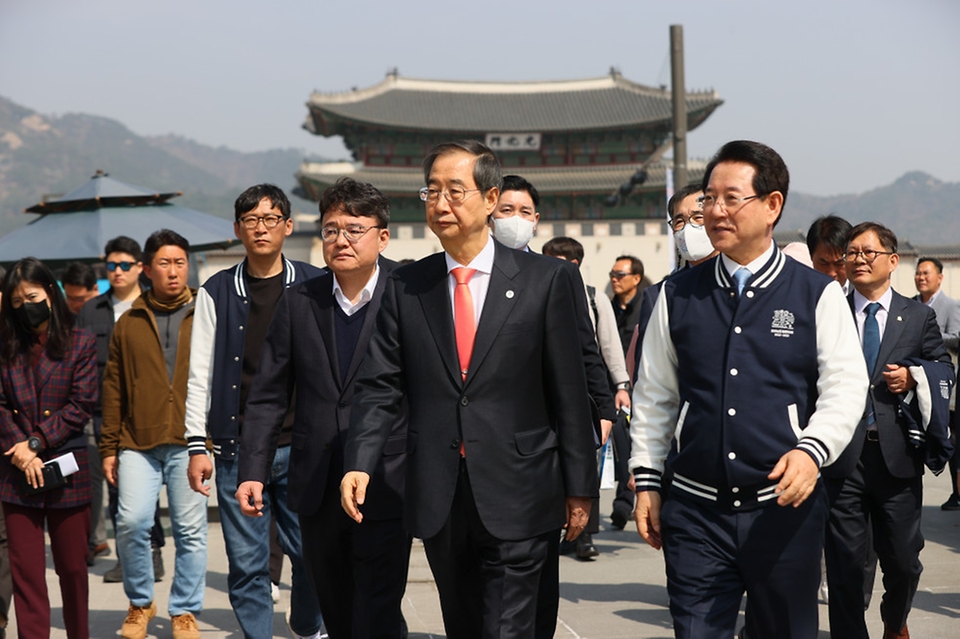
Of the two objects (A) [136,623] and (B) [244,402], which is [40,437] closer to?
(B) [244,402]

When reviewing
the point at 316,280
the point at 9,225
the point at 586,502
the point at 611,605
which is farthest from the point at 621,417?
the point at 9,225

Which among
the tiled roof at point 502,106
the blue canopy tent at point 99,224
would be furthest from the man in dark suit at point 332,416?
the tiled roof at point 502,106

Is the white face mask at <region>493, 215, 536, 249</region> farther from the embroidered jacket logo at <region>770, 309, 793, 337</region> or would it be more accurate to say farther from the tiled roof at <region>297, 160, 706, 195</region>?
the tiled roof at <region>297, 160, 706, 195</region>

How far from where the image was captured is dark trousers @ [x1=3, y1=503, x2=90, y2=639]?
4.84 meters

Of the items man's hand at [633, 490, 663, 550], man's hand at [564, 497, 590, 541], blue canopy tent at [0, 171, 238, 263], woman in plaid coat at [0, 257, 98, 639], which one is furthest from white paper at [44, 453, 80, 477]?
blue canopy tent at [0, 171, 238, 263]

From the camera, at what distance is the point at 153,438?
545cm

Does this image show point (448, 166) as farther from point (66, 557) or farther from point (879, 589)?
point (879, 589)

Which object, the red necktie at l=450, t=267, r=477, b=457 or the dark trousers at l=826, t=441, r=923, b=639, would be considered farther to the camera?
the dark trousers at l=826, t=441, r=923, b=639

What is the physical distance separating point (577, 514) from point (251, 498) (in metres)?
1.50

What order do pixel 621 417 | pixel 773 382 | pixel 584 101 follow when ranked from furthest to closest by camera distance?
pixel 584 101 < pixel 621 417 < pixel 773 382

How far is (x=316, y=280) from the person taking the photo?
4.41 metres

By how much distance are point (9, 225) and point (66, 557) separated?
19942 cm

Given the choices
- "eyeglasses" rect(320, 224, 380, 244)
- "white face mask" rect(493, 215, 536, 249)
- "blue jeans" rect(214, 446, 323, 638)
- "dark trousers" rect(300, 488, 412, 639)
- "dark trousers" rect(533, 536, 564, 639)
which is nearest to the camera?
"dark trousers" rect(533, 536, 564, 639)

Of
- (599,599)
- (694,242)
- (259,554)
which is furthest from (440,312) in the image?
(599,599)
